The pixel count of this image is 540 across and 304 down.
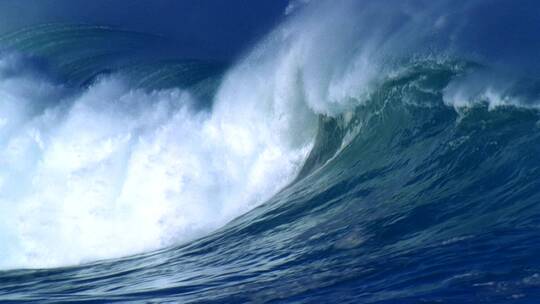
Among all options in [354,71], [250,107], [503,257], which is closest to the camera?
[503,257]

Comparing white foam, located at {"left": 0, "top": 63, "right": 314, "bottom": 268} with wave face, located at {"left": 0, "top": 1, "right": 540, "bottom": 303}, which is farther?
white foam, located at {"left": 0, "top": 63, "right": 314, "bottom": 268}

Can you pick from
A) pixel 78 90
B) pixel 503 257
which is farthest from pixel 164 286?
pixel 78 90

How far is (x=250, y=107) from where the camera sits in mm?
13227

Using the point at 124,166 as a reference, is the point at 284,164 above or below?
below

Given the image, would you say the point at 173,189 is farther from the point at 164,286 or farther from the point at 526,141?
the point at 526,141

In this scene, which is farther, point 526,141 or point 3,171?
point 3,171

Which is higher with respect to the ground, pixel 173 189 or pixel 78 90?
pixel 78 90

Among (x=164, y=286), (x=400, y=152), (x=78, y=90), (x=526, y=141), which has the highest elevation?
(x=78, y=90)

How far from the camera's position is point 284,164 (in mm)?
12148

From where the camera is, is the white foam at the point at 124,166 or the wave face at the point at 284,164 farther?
the white foam at the point at 124,166

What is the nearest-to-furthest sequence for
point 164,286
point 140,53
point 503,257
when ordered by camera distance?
point 503,257
point 164,286
point 140,53

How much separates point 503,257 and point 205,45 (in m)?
11.1

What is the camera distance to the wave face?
668 centimetres

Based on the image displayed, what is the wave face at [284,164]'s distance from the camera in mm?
6676
